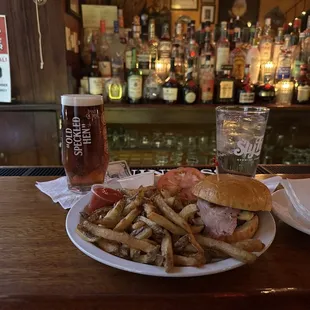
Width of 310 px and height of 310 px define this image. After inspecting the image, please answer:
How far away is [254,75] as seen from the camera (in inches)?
80.3

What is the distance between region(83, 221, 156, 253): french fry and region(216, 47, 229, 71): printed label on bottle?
67.8 inches

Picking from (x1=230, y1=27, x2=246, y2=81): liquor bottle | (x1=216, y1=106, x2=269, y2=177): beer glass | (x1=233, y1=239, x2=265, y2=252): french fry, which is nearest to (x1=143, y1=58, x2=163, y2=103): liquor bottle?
(x1=230, y1=27, x2=246, y2=81): liquor bottle

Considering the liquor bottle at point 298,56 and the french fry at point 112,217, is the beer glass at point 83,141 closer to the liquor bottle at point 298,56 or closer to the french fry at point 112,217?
the french fry at point 112,217

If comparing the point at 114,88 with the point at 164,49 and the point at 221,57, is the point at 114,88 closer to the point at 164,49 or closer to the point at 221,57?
the point at 164,49

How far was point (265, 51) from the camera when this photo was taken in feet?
6.61

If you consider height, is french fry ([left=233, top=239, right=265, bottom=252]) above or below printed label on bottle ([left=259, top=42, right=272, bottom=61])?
below

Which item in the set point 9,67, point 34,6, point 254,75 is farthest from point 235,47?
point 9,67

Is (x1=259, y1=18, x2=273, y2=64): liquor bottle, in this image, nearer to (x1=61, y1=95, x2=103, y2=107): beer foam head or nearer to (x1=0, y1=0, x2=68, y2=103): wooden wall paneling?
(x1=0, y1=0, x2=68, y2=103): wooden wall paneling

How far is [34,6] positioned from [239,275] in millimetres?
1844

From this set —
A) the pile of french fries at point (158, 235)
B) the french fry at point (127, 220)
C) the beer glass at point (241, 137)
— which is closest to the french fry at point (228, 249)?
the pile of french fries at point (158, 235)

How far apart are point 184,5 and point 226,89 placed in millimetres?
712

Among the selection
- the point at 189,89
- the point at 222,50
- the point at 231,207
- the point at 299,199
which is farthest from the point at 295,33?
the point at 231,207

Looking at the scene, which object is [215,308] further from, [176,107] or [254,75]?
[254,75]

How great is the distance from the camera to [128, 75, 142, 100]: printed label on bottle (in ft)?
6.30
